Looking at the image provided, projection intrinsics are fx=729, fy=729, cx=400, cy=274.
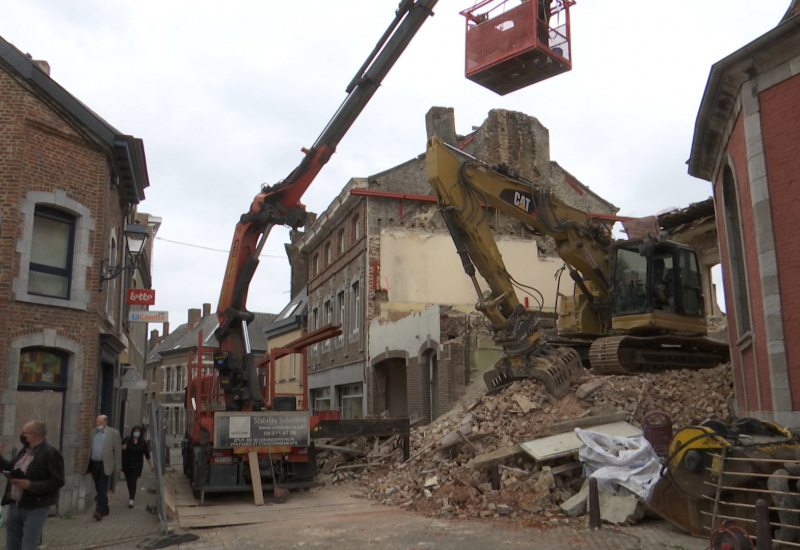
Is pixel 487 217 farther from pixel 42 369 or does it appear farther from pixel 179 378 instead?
pixel 179 378

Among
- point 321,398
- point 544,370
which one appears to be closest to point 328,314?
point 321,398

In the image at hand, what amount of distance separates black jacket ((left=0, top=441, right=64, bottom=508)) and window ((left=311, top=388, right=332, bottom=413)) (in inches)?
873

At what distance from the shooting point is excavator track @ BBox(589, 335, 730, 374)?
571 inches

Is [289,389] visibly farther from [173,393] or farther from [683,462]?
[683,462]

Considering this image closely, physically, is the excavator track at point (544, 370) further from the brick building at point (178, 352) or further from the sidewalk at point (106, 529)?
the brick building at point (178, 352)

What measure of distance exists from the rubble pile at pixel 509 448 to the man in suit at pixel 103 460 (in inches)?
162

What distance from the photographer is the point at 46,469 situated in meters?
6.25

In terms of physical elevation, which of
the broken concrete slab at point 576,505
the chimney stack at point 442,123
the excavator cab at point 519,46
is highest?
the chimney stack at point 442,123

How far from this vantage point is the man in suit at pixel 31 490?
617 cm

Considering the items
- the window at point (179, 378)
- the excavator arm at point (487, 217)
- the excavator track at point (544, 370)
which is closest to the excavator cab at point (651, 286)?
the excavator arm at point (487, 217)

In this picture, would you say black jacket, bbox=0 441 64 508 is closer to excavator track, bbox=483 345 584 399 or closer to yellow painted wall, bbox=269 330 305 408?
excavator track, bbox=483 345 584 399

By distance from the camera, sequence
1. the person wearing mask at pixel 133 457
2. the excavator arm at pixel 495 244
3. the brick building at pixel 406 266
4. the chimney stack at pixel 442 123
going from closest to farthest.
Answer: the person wearing mask at pixel 133 457 → the excavator arm at pixel 495 244 → the brick building at pixel 406 266 → the chimney stack at pixel 442 123

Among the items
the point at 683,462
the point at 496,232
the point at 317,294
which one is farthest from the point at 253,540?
the point at 317,294

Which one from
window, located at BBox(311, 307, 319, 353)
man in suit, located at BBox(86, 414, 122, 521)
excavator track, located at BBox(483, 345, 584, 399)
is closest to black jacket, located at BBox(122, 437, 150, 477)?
man in suit, located at BBox(86, 414, 122, 521)
